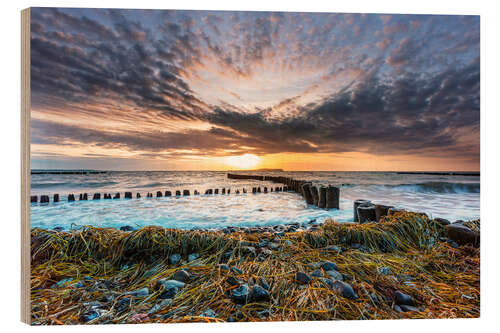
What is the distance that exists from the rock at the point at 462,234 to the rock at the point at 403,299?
3.82ft

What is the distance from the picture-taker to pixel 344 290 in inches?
60.7

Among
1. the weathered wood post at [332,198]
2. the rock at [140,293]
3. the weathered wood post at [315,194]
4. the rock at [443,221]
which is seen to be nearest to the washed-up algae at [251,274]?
the rock at [140,293]

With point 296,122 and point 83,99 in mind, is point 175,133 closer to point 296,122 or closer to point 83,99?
point 83,99

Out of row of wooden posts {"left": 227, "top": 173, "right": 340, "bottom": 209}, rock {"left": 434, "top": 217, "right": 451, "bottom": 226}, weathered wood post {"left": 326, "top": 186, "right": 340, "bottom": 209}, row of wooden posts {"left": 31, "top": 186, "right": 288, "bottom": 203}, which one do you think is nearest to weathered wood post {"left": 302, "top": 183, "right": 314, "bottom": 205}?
row of wooden posts {"left": 227, "top": 173, "right": 340, "bottom": 209}

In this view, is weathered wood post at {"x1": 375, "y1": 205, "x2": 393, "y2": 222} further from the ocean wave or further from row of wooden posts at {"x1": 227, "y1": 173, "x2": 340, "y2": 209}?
the ocean wave

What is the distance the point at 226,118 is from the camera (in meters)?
2.45

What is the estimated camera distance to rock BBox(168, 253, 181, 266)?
1832mm

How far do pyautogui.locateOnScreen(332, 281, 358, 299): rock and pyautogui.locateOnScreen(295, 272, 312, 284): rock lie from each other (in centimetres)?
20

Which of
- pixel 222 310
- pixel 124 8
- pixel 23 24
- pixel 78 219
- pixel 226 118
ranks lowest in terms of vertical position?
pixel 222 310

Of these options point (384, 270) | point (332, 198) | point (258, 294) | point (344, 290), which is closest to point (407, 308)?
point (384, 270)

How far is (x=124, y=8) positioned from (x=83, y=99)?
3.25 ft

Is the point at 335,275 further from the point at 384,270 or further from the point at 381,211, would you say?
the point at 381,211

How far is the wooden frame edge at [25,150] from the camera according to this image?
172 cm
